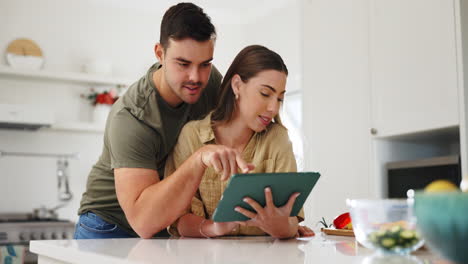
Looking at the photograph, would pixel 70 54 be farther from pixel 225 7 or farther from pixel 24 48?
pixel 225 7

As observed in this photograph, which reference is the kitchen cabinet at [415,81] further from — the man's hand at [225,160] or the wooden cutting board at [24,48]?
the wooden cutting board at [24,48]

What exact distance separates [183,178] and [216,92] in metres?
0.63

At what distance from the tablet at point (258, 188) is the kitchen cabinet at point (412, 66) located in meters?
1.58

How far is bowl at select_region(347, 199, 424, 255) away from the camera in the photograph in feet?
2.60

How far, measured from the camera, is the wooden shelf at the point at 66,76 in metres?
4.74

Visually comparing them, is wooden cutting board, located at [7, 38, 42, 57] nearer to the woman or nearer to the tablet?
the woman

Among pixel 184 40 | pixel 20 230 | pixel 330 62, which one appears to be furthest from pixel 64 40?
pixel 184 40

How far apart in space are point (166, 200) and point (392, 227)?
0.96 meters

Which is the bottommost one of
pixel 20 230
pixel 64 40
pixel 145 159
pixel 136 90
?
pixel 20 230

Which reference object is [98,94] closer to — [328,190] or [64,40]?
[64,40]

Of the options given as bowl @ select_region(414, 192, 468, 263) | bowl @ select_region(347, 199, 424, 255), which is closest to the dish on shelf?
bowl @ select_region(347, 199, 424, 255)

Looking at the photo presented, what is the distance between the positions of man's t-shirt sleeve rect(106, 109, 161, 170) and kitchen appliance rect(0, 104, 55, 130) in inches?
116

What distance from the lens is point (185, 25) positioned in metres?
1.89

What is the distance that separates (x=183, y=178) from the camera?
1.62m
